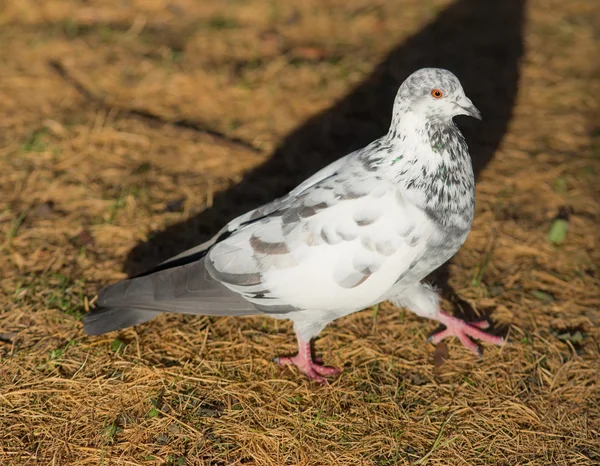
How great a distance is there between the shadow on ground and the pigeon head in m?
1.20

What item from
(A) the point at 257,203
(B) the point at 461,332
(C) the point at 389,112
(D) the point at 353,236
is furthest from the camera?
(C) the point at 389,112

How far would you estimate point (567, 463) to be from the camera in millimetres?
3020

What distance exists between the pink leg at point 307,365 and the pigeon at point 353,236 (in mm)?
117

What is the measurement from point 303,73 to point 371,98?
62cm

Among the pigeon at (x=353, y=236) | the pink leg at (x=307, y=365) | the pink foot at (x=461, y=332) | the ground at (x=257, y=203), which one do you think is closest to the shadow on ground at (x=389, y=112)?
the ground at (x=257, y=203)

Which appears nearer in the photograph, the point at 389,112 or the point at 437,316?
the point at 437,316

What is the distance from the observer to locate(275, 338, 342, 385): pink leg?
3.43 metres

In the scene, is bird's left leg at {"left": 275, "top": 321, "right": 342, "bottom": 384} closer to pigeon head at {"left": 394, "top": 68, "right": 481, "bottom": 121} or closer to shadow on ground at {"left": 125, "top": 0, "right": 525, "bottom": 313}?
shadow on ground at {"left": 125, "top": 0, "right": 525, "bottom": 313}

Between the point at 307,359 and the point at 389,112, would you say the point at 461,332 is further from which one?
the point at 389,112

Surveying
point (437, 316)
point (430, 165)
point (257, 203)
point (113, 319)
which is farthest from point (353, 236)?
point (257, 203)

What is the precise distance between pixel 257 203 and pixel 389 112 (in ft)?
4.61

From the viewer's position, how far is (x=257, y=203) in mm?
4492

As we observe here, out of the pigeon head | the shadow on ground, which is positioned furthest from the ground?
the pigeon head

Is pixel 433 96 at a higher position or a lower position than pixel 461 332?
higher
